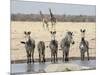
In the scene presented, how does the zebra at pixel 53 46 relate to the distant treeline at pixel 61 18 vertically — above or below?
below

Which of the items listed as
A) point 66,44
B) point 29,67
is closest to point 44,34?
point 66,44

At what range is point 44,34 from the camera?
7.95ft

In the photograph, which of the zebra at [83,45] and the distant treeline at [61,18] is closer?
the distant treeline at [61,18]

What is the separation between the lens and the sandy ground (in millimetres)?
2312

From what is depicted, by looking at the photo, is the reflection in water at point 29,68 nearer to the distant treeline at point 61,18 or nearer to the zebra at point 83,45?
the distant treeline at point 61,18

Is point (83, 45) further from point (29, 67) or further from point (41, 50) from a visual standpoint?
point (29, 67)

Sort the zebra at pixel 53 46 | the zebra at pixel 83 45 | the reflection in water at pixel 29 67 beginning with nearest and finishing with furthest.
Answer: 1. the reflection in water at pixel 29 67
2. the zebra at pixel 53 46
3. the zebra at pixel 83 45

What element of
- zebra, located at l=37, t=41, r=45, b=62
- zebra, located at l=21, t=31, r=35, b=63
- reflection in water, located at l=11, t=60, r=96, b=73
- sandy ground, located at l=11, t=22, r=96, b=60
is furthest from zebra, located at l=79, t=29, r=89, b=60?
zebra, located at l=21, t=31, r=35, b=63

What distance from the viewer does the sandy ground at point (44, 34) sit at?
2.31 meters

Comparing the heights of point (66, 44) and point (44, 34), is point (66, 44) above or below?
below

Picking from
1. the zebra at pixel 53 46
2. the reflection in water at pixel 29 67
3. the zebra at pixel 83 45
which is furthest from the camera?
the zebra at pixel 83 45

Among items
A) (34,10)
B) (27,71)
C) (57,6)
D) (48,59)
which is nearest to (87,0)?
(57,6)

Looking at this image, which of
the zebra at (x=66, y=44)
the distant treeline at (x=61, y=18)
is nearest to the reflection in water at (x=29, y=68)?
the zebra at (x=66, y=44)

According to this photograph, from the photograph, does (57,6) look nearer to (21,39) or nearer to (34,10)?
(34,10)
